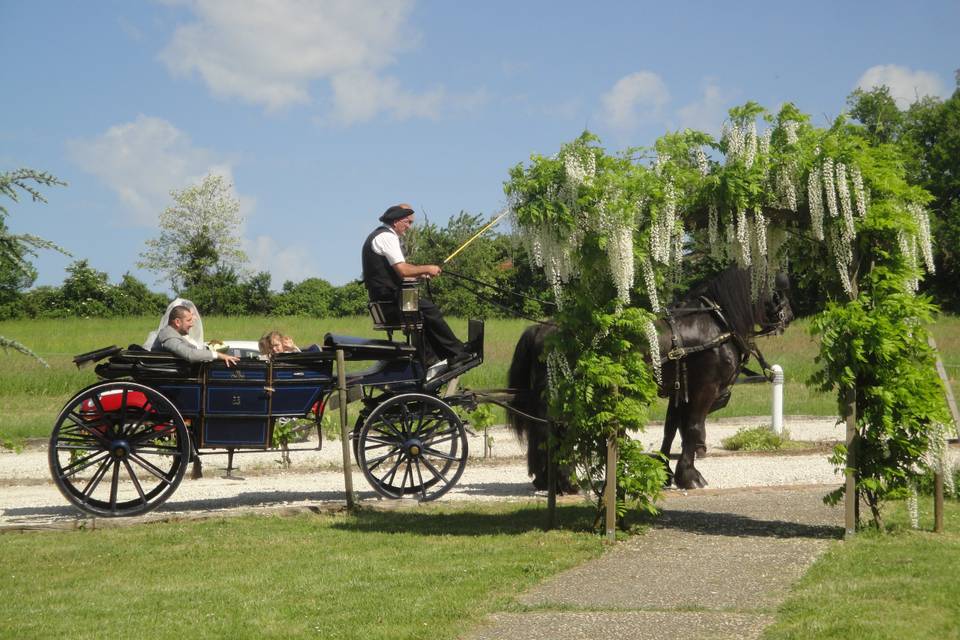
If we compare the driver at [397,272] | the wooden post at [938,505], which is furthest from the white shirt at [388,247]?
the wooden post at [938,505]

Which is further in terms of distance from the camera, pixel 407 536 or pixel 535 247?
pixel 407 536

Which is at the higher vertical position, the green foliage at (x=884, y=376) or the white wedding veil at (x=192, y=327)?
the white wedding veil at (x=192, y=327)

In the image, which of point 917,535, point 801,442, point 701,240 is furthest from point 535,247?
point 801,442

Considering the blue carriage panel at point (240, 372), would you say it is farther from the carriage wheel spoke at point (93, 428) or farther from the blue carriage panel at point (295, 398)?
the carriage wheel spoke at point (93, 428)

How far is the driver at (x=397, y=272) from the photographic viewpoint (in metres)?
10.3

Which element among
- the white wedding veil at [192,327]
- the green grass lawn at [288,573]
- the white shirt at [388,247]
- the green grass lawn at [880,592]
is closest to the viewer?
the green grass lawn at [880,592]

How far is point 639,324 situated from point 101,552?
4477 mm

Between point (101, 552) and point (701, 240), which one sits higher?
point (701, 240)

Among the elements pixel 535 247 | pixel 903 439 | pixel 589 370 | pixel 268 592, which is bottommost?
pixel 268 592

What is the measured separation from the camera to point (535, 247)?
27.6 feet

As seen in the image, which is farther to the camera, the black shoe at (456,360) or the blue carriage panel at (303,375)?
the black shoe at (456,360)

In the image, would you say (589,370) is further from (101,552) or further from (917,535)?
(101,552)

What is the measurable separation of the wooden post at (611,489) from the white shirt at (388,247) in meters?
2.81

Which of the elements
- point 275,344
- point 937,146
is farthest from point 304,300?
point 275,344
